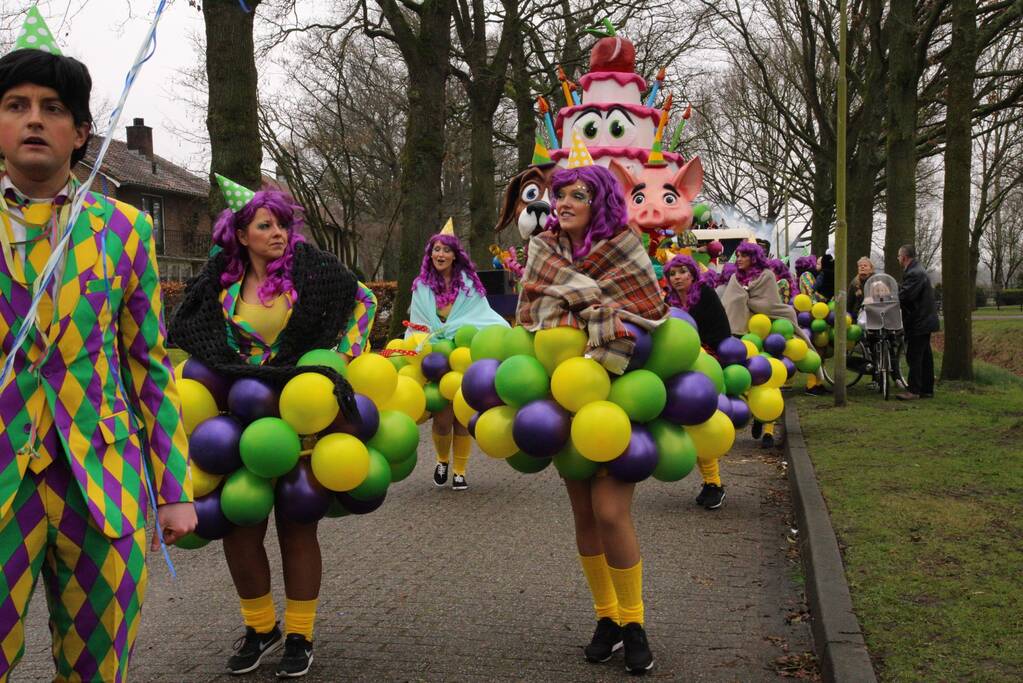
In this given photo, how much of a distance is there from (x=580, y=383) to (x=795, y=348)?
710cm

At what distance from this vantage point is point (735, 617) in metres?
5.23

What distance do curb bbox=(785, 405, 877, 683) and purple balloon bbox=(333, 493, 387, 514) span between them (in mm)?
1942

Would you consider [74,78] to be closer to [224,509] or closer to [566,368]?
[224,509]

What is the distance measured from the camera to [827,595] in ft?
16.2

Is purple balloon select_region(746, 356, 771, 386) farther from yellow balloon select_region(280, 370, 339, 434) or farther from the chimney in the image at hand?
the chimney

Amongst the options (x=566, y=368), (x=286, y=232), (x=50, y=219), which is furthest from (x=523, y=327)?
(x=50, y=219)

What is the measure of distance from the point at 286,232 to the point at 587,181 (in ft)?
4.32

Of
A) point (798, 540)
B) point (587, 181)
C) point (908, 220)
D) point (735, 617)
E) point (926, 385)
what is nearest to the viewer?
point (587, 181)

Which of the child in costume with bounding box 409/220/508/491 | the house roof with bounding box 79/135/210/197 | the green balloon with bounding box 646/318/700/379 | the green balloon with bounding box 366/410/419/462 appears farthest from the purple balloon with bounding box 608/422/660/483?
the house roof with bounding box 79/135/210/197

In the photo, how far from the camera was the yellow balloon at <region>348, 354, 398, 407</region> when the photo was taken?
4.48 meters

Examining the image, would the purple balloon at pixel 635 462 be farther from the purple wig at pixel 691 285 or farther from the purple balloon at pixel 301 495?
the purple wig at pixel 691 285

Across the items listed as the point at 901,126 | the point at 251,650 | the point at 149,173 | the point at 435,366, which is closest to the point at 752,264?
the point at 435,366

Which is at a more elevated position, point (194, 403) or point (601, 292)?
point (601, 292)

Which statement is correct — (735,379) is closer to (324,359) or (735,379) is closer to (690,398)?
(690,398)
